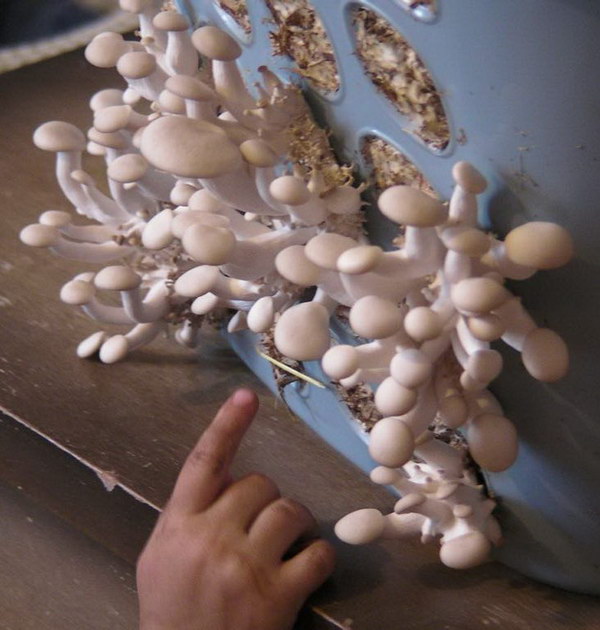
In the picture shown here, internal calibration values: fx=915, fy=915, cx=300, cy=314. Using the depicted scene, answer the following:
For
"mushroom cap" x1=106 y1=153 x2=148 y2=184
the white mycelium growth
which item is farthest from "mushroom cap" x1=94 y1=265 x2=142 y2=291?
"mushroom cap" x1=106 y1=153 x2=148 y2=184

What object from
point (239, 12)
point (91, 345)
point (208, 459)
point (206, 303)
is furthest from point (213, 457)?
point (239, 12)

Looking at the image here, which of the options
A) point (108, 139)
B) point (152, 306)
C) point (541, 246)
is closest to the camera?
point (541, 246)

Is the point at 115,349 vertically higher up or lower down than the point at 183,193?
lower down

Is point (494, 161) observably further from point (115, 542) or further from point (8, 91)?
point (8, 91)

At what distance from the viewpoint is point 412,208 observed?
42cm

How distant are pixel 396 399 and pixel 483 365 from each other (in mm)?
48

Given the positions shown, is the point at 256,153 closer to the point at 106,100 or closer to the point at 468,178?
the point at 468,178

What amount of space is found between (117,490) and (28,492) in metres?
0.17

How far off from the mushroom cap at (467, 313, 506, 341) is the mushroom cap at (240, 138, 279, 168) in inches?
5.9

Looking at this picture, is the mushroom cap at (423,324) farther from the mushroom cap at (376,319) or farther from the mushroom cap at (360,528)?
the mushroom cap at (360,528)

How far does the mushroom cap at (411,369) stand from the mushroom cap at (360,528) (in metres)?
0.17

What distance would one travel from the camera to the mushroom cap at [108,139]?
645 mm

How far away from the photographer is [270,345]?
737mm

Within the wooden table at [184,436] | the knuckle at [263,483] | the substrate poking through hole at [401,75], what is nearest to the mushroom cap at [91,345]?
the wooden table at [184,436]
